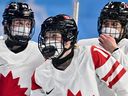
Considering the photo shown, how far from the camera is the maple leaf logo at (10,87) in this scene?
4031 millimetres

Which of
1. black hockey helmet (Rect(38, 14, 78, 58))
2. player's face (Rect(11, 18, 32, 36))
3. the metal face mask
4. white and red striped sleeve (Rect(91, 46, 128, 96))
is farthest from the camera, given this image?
player's face (Rect(11, 18, 32, 36))

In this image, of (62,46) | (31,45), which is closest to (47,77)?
(62,46)

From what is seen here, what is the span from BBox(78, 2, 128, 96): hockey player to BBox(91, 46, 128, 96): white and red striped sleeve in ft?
0.39

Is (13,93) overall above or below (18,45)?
below

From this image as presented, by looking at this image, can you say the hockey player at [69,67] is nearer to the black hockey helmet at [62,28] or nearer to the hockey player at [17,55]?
the black hockey helmet at [62,28]

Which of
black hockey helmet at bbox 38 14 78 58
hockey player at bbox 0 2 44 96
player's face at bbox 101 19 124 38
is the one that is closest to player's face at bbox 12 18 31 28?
hockey player at bbox 0 2 44 96

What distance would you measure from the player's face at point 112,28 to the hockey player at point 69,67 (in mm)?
216

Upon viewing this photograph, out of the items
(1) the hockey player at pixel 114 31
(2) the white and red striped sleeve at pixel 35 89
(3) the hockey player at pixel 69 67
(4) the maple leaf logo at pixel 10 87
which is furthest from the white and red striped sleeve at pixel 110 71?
(4) the maple leaf logo at pixel 10 87

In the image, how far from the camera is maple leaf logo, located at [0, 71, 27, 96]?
4.03 meters

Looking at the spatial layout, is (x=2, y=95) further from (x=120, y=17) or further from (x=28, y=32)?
(x=120, y=17)

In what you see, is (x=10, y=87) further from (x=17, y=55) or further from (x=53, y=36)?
(x=53, y=36)

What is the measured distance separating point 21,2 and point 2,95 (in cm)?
74

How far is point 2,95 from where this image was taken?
159 inches

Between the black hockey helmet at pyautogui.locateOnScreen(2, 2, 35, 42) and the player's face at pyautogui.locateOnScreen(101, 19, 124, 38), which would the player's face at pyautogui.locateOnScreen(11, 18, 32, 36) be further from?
the player's face at pyautogui.locateOnScreen(101, 19, 124, 38)
